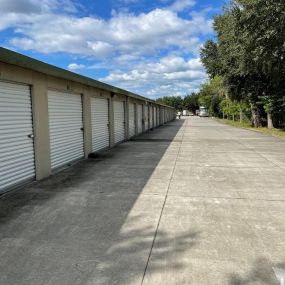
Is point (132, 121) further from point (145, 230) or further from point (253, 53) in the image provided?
point (145, 230)

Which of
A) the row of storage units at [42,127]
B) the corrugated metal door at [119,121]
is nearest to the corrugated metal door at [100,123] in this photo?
the row of storage units at [42,127]

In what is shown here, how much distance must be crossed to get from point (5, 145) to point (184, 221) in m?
3.97

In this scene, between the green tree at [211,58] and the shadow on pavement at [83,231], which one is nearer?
the shadow on pavement at [83,231]

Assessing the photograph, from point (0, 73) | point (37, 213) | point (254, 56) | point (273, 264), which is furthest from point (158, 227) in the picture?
point (254, 56)

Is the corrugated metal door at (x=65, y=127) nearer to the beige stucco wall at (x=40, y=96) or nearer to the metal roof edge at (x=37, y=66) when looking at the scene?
the beige stucco wall at (x=40, y=96)

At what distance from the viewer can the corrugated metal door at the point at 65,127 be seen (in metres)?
9.17

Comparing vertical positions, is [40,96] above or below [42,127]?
above

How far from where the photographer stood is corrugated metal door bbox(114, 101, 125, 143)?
16.7 m

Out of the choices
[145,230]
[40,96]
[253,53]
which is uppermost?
[253,53]

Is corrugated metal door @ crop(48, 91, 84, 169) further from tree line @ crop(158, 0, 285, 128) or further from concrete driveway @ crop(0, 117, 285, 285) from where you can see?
tree line @ crop(158, 0, 285, 128)

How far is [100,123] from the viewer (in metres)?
13.9

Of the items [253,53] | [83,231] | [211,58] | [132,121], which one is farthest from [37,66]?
[211,58]

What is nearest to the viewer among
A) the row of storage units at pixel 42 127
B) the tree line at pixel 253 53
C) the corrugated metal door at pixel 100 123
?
the row of storage units at pixel 42 127

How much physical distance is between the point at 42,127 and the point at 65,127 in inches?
69.0
